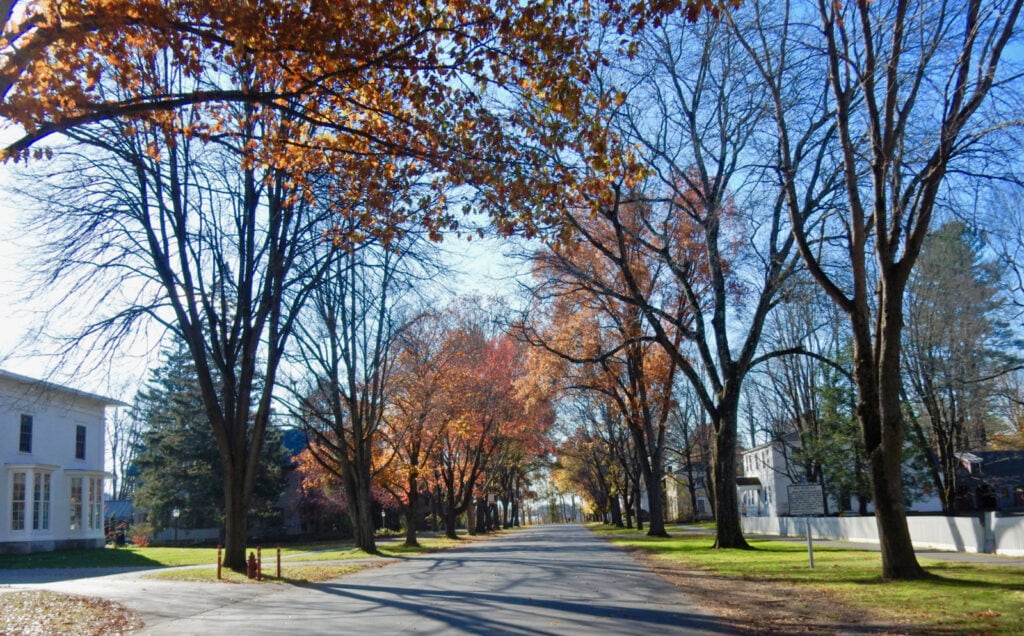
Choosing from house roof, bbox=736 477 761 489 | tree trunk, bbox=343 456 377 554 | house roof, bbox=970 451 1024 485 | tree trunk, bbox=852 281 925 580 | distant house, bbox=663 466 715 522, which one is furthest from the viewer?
distant house, bbox=663 466 715 522

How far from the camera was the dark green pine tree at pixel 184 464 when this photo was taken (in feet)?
160

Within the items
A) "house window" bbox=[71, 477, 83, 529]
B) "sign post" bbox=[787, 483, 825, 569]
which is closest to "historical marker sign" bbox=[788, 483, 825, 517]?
"sign post" bbox=[787, 483, 825, 569]

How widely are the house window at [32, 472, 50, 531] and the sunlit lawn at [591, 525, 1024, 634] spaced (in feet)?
96.1

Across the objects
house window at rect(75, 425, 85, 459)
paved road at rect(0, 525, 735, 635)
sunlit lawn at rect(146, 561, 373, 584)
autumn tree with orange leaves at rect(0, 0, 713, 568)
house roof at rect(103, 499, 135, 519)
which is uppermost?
autumn tree with orange leaves at rect(0, 0, 713, 568)

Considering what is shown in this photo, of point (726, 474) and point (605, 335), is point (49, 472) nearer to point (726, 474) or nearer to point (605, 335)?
point (605, 335)

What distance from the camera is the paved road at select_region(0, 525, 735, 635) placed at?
10.6m

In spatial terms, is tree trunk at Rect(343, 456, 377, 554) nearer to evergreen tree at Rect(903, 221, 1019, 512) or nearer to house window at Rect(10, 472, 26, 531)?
house window at Rect(10, 472, 26, 531)

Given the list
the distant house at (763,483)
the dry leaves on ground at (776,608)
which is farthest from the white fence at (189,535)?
the dry leaves on ground at (776,608)

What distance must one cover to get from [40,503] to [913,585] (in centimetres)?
3615

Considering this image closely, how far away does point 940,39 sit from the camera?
39.3 feet

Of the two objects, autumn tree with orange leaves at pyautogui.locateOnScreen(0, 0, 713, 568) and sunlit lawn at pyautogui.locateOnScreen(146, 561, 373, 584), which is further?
sunlit lawn at pyautogui.locateOnScreen(146, 561, 373, 584)

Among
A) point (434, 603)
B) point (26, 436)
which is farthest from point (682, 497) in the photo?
point (434, 603)

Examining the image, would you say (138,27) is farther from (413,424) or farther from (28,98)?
(413,424)

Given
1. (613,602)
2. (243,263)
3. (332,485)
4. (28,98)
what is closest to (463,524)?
(332,485)
